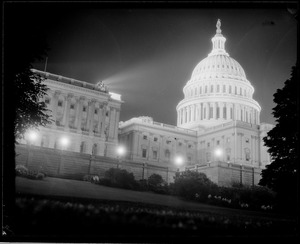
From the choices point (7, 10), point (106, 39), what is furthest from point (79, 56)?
point (7, 10)

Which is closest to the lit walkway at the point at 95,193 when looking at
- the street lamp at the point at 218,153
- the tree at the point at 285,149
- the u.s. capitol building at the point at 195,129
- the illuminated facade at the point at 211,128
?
the tree at the point at 285,149

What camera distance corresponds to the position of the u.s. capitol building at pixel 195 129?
17125mm

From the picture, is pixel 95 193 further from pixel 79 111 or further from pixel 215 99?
pixel 215 99

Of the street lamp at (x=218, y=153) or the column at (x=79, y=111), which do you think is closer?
the column at (x=79, y=111)

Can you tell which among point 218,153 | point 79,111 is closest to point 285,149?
point 79,111

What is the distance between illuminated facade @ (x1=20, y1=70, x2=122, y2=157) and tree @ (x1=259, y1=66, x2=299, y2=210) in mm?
4889

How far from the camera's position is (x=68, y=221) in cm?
594

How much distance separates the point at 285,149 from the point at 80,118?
13.5m

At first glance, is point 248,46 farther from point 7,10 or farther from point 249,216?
point 7,10

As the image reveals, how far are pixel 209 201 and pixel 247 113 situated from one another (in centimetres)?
4233

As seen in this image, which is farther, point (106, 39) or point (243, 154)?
point (243, 154)

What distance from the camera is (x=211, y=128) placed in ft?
147

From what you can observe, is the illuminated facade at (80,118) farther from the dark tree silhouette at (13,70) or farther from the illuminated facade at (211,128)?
the illuminated facade at (211,128)

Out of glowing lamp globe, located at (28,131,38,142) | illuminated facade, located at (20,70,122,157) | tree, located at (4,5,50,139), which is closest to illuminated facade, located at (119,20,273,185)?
illuminated facade, located at (20,70,122,157)
